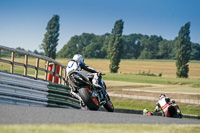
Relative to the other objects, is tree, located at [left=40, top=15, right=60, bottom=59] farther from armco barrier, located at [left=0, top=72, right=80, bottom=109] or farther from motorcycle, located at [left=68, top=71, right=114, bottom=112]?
motorcycle, located at [left=68, top=71, right=114, bottom=112]

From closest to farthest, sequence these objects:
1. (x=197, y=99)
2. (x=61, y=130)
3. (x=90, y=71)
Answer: (x=61, y=130), (x=90, y=71), (x=197, y=99)

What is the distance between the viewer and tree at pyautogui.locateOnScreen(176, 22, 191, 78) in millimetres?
61562

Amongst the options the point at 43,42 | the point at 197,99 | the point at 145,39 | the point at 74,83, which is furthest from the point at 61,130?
the point at 145,39

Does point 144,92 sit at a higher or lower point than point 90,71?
lower

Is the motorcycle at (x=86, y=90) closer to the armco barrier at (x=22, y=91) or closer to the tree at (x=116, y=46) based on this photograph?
the armco barrier at (x=22, y=91)

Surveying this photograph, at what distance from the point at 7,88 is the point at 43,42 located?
64.0 m

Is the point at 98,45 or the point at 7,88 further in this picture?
the point at 98,45

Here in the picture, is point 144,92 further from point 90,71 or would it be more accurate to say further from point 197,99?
point 90,71

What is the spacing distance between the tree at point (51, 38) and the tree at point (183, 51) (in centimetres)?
2488

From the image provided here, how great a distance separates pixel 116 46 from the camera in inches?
2699

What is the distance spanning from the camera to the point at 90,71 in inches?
391

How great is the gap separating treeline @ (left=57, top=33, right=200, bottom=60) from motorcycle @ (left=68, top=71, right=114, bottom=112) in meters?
82.0

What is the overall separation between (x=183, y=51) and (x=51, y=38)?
27.4 meters

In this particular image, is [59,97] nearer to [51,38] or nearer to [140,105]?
[140,105]
